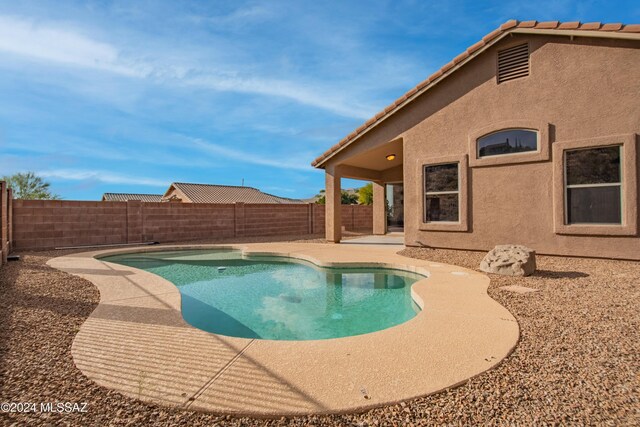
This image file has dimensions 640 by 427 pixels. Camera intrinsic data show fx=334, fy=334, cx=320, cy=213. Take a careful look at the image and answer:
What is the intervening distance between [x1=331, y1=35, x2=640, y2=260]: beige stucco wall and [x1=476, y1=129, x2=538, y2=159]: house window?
0.29 meters

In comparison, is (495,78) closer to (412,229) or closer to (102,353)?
(412,229)

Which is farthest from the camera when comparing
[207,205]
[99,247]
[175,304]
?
[207,205]

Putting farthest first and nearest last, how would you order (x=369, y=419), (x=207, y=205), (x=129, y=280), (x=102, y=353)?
(x=207, y=205), (x=129, y=280), (x=102, y=353), (x=369, y=419)

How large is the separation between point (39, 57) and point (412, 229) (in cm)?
1359

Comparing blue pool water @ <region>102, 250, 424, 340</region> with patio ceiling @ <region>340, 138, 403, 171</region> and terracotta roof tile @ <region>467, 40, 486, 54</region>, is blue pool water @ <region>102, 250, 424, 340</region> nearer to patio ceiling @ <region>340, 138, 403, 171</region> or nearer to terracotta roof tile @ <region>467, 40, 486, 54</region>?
patio ceiling @ <region>340, 138, 403, 171</region>

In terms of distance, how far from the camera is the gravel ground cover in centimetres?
235

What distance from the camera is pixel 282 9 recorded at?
10.7 metres

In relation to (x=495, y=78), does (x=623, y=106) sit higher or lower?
lower

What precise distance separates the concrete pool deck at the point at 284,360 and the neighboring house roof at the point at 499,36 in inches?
312

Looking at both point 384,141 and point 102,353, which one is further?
point 384,141

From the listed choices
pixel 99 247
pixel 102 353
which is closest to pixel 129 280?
pixel 102 353

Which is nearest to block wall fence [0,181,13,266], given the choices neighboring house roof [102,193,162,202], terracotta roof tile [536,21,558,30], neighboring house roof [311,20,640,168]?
neighboring house roof [311,20,640,168]

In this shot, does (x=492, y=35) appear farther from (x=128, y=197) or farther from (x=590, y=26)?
(x=128, y=197)

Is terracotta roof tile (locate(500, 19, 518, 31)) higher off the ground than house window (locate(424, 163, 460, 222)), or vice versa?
terracotta roof tile (locate(500, 19, 518, 31))
